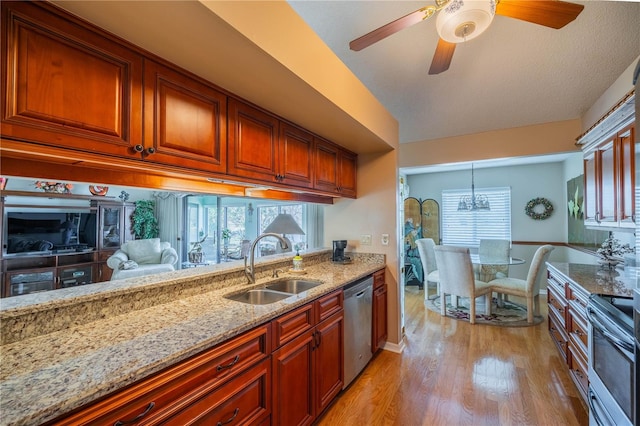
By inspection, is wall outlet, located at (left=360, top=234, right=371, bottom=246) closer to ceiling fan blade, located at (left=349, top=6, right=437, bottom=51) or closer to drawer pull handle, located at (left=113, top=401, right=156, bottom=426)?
ceiling fan blade, located at (left=349, top=6, right=437, bottom=51)

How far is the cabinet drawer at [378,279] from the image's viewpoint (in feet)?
8.84

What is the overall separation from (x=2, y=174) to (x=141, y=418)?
3.62 feet

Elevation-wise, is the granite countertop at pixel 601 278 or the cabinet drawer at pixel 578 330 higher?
the granite countertop at pixel 601 278

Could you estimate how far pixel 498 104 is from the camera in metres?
2.99

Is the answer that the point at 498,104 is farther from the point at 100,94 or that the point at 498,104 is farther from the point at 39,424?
the point at 39,424

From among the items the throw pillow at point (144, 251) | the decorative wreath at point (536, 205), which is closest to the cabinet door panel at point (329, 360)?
the throw pillow at point (144, 251)

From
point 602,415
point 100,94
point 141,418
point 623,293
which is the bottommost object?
point 602,415

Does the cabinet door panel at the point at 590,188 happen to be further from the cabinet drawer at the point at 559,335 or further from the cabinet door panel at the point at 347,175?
the cabinet door panel at the point at 347,175

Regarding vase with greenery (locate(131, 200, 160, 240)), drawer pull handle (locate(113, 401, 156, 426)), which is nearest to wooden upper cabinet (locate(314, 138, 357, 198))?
drawer pull handle (locate(113, 401, 156, 426))

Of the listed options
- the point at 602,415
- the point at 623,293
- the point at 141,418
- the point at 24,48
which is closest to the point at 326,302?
the point at 141,418

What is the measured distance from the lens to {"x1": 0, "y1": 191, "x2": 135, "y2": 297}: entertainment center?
4.24m

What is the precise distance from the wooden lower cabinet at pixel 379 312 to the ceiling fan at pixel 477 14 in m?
2.03

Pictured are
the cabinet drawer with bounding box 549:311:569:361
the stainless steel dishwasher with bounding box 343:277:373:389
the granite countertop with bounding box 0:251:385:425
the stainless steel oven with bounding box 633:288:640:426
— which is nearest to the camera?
the granite countertop with bounding box 0:251:385:425

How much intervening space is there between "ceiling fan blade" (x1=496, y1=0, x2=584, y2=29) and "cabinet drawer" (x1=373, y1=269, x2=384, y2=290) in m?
2.17
